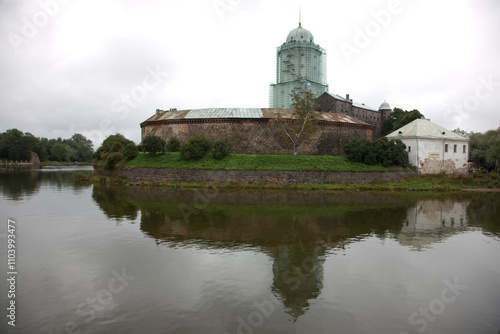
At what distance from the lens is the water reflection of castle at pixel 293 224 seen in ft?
27.6

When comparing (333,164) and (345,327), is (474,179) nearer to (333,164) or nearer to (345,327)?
(333,164)

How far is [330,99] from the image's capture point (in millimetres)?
50125

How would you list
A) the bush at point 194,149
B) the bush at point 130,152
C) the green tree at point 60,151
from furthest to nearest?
the green tree at point 60,151 → the bush at point 130,152 → the bush at point 194,149

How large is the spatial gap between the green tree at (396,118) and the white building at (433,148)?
441 inches

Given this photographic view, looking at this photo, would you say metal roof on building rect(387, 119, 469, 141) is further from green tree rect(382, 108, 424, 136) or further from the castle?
green tree rect(382, 108, 424, 136)

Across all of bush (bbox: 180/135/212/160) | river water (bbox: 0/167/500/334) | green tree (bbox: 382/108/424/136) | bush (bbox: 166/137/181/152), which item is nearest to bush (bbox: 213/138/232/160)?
bush (bbox: 180/135/212/160)

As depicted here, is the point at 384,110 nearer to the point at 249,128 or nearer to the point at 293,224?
the point at 249,128

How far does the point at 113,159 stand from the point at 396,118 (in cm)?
4465

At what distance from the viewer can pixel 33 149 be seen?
291 feet

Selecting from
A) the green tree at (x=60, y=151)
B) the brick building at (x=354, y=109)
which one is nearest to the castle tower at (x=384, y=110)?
the brick building at (x=354, y=109)

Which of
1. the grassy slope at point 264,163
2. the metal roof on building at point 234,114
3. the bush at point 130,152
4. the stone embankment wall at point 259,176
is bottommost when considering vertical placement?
the stone embankment wall at point 259,176

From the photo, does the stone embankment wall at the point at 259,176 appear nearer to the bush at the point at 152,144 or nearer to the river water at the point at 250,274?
the bush at the point at 152,144

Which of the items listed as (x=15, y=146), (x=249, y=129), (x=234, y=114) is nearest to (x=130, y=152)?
(x=234, y=114)

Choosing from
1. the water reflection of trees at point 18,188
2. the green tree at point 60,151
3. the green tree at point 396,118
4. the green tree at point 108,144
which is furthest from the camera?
the green tree at point 60,151
